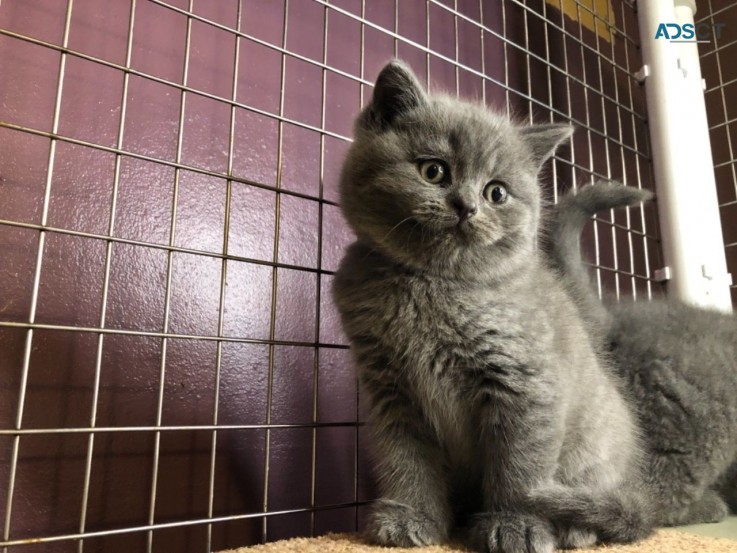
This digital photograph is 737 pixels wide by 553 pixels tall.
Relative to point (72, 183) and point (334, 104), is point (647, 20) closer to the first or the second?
point (334, 104)

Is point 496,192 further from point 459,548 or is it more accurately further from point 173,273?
point 173,273

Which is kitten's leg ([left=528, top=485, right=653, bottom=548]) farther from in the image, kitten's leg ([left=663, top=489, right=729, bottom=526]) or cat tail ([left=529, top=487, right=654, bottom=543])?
kitten's leg ([left=663, top=489, right=729, bottom=526])

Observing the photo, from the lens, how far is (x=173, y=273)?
113cm

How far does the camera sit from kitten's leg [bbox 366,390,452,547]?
2.73 feet

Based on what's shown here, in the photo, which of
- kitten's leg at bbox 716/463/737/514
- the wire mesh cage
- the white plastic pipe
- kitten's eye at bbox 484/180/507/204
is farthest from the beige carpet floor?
the white plastic pipe

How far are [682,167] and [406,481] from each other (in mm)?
1262

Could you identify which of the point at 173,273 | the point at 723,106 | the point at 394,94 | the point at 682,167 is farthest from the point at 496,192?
the point at 723,106

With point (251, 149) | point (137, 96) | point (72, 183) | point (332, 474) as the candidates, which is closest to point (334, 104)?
point (251, 149)

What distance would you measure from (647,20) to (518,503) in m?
1.54

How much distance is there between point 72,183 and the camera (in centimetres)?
103

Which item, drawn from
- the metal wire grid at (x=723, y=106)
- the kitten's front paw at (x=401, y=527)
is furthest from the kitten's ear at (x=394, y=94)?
the metal wire grid at (x=723, y=106)

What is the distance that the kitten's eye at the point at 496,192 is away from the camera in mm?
920

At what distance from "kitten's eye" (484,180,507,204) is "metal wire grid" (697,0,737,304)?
4.26 ft

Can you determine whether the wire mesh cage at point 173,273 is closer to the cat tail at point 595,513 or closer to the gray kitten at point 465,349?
the gray kitten at point 465,349
